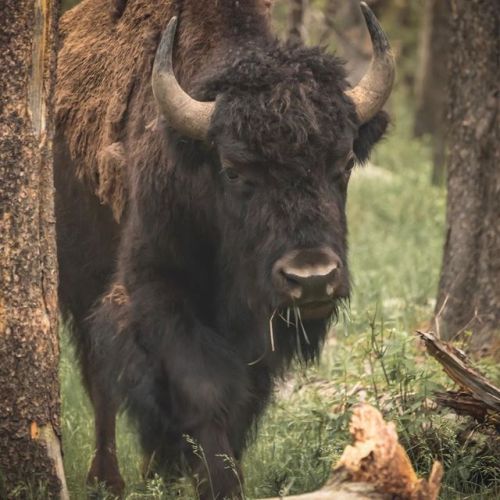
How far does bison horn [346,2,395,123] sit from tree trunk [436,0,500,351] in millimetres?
1526

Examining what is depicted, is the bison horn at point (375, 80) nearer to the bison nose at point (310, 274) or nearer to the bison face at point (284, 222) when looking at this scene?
the bison face at point (284, 222)

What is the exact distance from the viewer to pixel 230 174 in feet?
17.4

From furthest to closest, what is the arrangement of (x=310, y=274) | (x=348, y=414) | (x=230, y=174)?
1. (x=348, y=414)
2. (x=230, y=174)
3. (x=310, y=274)

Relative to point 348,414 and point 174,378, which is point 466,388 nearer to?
point 348,414

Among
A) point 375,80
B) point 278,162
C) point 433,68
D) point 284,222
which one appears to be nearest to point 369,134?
point 375,80

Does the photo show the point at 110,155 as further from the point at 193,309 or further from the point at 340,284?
the point at 340,284

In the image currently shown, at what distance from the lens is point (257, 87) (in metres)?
5.27

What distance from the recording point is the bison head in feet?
16.4

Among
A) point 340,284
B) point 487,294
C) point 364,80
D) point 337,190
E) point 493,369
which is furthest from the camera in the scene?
point 487,294

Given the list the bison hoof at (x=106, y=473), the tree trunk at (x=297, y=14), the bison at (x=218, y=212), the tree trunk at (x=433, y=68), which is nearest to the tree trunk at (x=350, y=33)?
the tree trunk at (x=297, y=14)

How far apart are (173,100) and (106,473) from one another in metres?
→ 2.28

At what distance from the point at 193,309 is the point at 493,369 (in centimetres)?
186

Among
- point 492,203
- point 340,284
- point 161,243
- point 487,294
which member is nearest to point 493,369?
point 487,294

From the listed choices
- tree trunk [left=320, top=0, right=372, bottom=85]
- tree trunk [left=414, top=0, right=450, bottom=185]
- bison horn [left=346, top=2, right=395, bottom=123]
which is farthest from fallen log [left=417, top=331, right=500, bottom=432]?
tree trunk [left=414, top=0, right=450, bottom=185]
